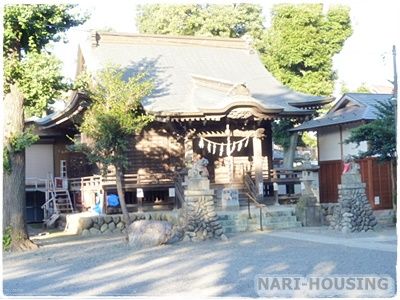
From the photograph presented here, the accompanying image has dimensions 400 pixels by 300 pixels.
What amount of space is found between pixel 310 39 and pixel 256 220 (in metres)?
11.0

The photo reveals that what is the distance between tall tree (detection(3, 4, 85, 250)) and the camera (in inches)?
482

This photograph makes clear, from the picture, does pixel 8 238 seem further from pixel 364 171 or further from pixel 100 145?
pixel 364 171

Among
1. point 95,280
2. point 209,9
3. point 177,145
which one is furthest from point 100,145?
point 209,9

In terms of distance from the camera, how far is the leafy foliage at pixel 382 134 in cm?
1345

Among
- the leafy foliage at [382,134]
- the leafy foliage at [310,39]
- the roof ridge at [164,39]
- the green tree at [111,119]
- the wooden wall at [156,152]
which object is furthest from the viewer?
the leafy foliage at [310,39]

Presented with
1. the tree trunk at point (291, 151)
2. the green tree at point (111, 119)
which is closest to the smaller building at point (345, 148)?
the tree trunk at point (291, 151)

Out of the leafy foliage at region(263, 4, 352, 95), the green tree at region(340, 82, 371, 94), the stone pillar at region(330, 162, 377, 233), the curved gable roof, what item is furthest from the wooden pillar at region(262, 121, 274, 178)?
the green tree at region(340, 82, 371, 94)

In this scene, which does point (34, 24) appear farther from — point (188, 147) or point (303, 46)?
point (303, 46)

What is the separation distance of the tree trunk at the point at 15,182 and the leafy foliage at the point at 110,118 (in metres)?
2.14

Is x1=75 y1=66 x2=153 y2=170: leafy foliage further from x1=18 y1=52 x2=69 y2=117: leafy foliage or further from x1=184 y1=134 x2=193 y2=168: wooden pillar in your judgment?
x1=184 y1=134 x2=193 y2=168: wooden pillar

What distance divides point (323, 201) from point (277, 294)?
46.8 ft

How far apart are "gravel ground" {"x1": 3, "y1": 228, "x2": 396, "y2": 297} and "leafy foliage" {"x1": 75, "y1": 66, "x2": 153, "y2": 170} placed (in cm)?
247

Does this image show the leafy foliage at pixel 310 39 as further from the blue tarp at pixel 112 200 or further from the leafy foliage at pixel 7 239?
Answer: the leafy foliage at pixel 7 239

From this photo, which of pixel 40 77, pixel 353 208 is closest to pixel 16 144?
pixel 40 77
